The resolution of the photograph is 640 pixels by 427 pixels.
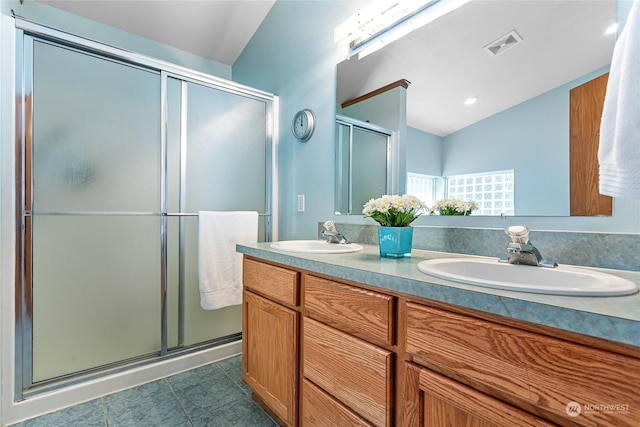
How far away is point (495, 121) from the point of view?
3.91ft

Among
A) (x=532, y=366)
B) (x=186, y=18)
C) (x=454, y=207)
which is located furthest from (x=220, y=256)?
(x=186, y=18)

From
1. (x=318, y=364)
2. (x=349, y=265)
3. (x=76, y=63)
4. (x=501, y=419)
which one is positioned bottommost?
(x=318, y=364)

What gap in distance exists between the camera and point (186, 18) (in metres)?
2.40

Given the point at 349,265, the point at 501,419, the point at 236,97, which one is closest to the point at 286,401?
the point at 349,265

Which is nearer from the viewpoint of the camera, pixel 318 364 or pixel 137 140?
pixel 318 364

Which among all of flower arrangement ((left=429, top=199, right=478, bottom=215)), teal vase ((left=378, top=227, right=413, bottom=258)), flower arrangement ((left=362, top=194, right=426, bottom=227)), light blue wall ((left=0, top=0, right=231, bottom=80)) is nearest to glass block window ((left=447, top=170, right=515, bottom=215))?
flower arrangement ((left=429, top=199, right=478, bottom=215))

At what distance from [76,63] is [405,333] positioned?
207cm

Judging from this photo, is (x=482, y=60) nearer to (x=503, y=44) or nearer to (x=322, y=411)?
(x=503, y=44)

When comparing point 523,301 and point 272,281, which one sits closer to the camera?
point 523,301

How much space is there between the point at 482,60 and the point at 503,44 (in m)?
0.08

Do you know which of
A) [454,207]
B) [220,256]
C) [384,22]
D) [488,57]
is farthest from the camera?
[220,256]

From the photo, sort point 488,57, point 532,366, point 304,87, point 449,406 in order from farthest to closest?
1. point 304,87
2. point 488,57
3. point 449,406
4. point 532,366

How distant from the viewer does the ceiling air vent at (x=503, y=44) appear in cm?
110

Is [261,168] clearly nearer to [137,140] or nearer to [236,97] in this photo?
[236,97]
